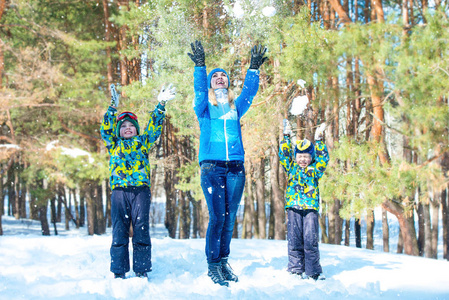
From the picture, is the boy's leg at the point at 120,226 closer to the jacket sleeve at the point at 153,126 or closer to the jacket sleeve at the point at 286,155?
the jacket sleeve at the point at 153,126

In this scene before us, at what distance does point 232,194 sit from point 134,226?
83 cm

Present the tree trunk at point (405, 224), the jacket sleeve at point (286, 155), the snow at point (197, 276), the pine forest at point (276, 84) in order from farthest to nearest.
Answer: the tree trunk at point (405, 224), the pine forest at point (276, 84), the jacket sleeve at point (286, 155), the snow at point (197, 276)

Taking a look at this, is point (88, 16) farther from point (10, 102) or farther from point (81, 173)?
point (81, 173)

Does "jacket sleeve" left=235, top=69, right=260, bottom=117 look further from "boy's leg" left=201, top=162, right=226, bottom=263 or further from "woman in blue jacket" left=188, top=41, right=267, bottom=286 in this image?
"boy's leg" left=201, top=162, right=226, bottom=263

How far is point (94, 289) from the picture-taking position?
280cm

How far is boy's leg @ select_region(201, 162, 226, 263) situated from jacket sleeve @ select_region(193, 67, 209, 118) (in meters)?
0.44

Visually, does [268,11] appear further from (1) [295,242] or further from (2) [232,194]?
(2) [232,194]

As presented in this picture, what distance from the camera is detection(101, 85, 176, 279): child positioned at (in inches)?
129

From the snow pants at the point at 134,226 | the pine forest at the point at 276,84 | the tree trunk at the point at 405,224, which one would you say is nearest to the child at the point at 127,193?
the snow pants at the point at 134,226

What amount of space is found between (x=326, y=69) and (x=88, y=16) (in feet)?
36.1

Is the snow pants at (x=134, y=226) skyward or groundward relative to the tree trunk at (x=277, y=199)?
skyward

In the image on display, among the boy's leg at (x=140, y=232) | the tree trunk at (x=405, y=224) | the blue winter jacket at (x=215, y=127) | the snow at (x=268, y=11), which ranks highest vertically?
the snow at (x=268, y=11)

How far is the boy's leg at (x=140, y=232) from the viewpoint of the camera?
327 cm

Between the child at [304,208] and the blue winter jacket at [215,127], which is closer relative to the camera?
the blue winter jacket at [215,127]
